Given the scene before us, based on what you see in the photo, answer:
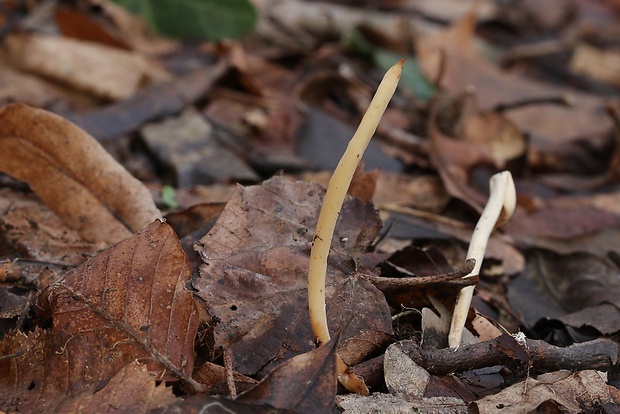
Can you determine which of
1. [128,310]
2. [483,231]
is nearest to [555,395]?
[483,231]

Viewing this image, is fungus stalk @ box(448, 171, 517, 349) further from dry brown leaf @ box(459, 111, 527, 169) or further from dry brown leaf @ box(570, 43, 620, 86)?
dry brown leaf @ box(570, 43, 620, 86)

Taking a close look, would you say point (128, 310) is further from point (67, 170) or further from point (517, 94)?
point (517, 94)

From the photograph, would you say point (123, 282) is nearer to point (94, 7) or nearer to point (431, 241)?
point (431, 241)

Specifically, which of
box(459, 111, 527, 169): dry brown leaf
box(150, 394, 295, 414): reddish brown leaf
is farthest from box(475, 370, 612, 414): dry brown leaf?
box(459, 111, 527, 169): dry brown leaf

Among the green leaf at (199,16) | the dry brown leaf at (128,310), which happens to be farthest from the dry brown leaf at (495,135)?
the dry brown leaf at (128,310)

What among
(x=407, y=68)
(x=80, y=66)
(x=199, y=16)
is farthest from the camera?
(x=407, y=68)

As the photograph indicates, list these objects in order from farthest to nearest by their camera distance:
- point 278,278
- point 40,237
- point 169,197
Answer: point 169,197
point 40,237
point 278,278

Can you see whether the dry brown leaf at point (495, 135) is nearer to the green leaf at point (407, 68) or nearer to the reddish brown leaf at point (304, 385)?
the green leaf at point (407, 68)
